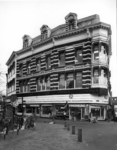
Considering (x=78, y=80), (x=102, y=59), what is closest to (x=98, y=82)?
(x=78, y=80)

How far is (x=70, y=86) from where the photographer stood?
84.0 ft

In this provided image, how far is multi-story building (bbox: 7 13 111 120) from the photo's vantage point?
23641mm

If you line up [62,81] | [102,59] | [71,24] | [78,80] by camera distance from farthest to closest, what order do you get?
[71,24]
[62,81]
[78,80]
[102,59]

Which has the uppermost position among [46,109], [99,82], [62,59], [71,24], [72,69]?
[71,24]

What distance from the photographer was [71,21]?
26859mm

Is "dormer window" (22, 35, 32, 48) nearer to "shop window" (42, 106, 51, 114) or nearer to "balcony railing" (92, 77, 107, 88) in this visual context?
"shop window" (42, 106, 51, 114)

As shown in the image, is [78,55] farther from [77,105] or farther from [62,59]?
[77,105]

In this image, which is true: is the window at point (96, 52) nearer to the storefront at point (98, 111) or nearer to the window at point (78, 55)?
the window at point (78, 55)

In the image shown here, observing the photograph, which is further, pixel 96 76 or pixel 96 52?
pixel 96 52

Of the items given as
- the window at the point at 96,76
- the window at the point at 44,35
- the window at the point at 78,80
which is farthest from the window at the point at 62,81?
the window at the point at 44,35

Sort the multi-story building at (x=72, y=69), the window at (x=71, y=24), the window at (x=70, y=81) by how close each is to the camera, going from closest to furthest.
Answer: the multi-story building at (x=72, y=69), the window at (x=70, y=81), the window at (x=71, y=24)

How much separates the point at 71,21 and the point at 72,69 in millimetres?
7584

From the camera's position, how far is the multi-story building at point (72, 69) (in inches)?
931

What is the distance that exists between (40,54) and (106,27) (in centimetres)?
1204
